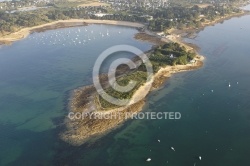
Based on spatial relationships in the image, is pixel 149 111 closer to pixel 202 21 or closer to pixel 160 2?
pixel 202 21

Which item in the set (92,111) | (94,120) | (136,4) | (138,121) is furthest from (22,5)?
(138,121)

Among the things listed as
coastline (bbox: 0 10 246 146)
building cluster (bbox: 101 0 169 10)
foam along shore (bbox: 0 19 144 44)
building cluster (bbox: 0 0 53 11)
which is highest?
building cluster (bbox: 0 0 53 11)

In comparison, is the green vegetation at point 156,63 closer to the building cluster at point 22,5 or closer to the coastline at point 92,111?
the coastline at point 92,111

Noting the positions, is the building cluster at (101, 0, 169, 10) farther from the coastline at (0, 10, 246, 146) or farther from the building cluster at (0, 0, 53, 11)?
the coastline at (0, 10, 246, 146)

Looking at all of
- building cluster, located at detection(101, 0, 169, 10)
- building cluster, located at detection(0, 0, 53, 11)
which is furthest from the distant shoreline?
building cluster, located at detection(0, 0, 53, 11)

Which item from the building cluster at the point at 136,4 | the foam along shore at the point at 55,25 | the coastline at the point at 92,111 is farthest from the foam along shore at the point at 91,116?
the building cluster at the point at 136,4
